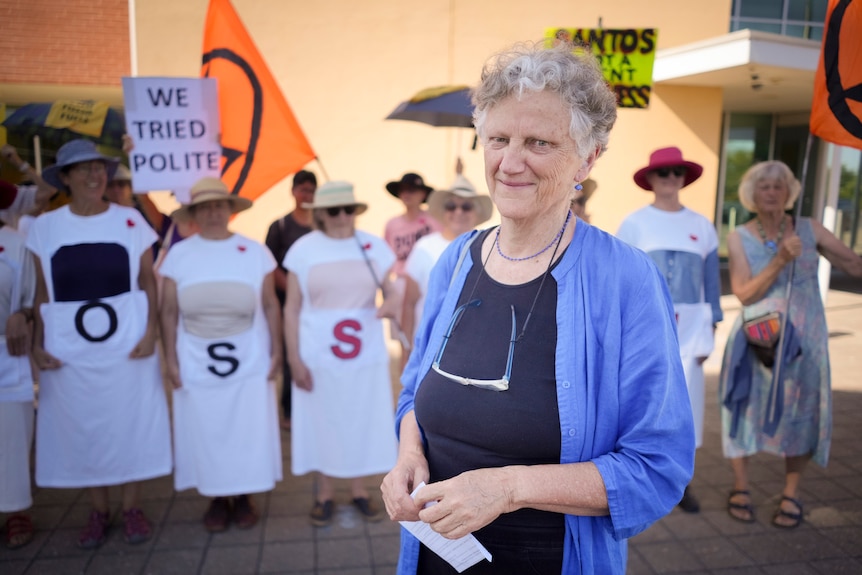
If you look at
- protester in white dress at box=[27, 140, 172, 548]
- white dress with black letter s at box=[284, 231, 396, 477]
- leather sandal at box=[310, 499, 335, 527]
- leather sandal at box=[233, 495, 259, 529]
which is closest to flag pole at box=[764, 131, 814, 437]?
white dress with black letter s at box=[284, 231, 396, 477]

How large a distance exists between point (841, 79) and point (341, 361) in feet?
10.8

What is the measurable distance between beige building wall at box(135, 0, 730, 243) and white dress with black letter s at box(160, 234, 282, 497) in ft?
18.0

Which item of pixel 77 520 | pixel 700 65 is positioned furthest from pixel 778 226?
pixel 700 65

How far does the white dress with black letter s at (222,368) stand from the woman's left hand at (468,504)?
270 cm

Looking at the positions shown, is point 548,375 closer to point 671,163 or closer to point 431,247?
point 431,247

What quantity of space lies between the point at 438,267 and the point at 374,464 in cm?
248

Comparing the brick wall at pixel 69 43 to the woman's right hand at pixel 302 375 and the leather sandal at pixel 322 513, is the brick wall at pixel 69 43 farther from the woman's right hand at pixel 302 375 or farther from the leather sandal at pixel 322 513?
the leather sandal at pixel 322 513

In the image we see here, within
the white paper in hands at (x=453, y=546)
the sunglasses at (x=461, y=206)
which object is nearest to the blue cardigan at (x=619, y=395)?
the white paper in hands at (x=453, y=546)

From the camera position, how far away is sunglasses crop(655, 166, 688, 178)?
170 inches

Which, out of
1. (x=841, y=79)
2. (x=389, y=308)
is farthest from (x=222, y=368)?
(x=841, y=79)

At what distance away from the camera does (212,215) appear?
3.98 metres

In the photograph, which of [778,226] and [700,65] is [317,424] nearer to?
[778,226]

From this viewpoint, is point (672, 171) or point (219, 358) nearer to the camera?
point (219, 358)

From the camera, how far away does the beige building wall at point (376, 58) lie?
29.5 feet
